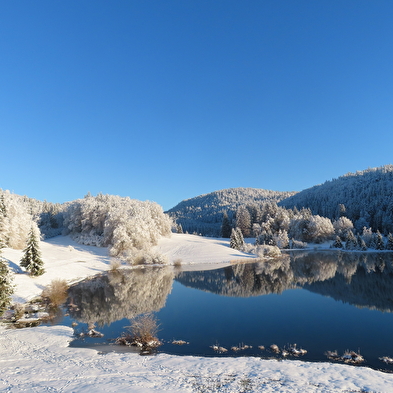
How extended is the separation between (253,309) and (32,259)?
2896cm

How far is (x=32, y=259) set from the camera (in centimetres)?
3494

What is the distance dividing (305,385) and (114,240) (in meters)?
55.9

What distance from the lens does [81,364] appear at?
45.0 feet

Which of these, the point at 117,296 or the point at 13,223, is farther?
the point at 13,223

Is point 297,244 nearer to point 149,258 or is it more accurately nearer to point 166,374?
point 149,258

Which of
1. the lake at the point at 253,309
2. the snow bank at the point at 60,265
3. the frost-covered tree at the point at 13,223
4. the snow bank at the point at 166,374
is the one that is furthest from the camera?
the frost-covered tree at the point at 13,223

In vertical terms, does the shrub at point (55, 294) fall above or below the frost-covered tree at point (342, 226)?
below

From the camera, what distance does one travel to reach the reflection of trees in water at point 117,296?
81.0 feet

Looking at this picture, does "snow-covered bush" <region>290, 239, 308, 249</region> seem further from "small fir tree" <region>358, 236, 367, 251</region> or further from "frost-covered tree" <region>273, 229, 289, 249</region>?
"small fir tree" <region>358, 236, 367, 251</region>

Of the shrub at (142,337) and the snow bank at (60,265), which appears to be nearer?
the shrub at (142,337)

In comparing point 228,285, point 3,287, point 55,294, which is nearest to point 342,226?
point 228,285

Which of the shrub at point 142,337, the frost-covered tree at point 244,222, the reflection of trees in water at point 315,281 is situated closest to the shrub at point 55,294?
the shrub at point 142,337

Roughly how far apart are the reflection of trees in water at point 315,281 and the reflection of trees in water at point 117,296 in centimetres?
542

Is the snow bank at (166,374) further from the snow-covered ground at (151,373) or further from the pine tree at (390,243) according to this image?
the pine tree at (390,243)
